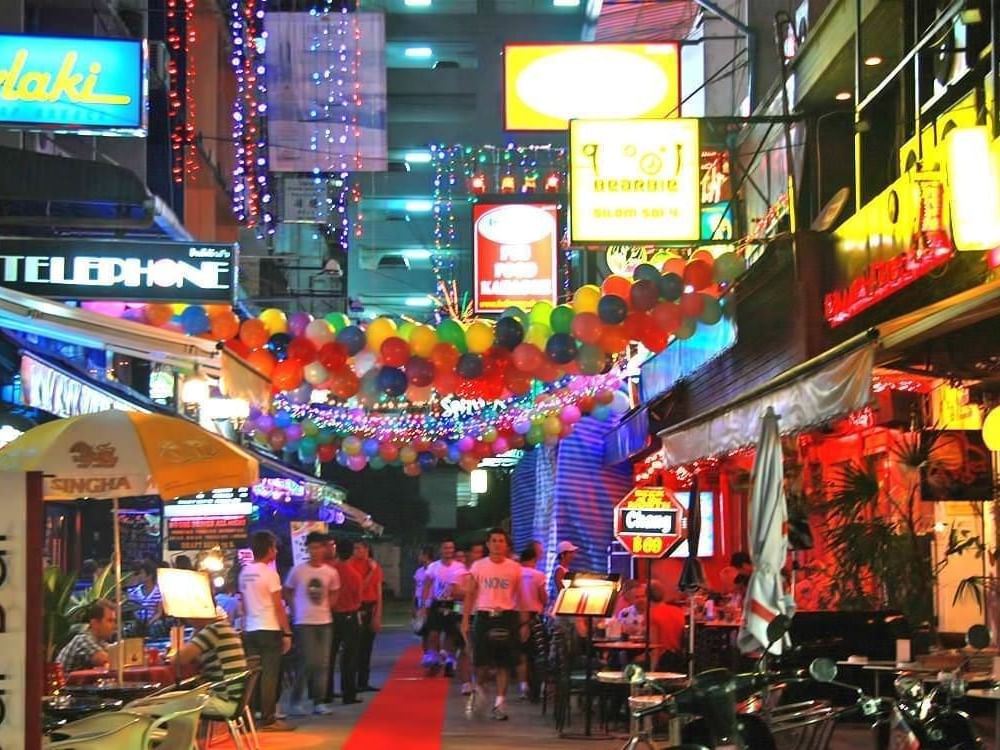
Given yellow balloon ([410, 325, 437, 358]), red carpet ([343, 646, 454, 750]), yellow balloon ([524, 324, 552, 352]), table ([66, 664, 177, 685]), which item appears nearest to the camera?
table ([66, 664, 177, 685])

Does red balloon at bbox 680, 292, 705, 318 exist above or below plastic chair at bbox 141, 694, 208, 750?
above

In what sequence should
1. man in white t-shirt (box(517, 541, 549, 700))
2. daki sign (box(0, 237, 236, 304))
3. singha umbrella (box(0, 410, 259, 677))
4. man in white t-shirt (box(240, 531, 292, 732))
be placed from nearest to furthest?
singha umbrella (box(0, 410, 259, 677)) → daki sign (box(0, 237, 236, 304)) → man in white t-shirt (box(240, 531, 292, 732)) → man in white t-shirt (box(517, 541, 549, 700))

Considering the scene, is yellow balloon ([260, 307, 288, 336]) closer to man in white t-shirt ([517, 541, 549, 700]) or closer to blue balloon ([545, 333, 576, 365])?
blue balloon ([545, 333, 576, 365])

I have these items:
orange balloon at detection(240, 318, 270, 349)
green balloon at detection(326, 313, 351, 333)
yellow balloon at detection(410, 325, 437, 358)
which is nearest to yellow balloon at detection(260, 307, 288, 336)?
orange balloon at detection(240, 318, 270, 349)

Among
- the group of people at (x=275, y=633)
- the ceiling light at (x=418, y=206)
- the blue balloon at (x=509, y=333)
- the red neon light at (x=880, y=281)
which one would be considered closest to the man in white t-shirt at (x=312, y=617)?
the group of people at (x=275, y=633)

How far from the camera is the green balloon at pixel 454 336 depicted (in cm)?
1492

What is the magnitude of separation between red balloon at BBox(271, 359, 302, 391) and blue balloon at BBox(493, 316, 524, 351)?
2.08 meters

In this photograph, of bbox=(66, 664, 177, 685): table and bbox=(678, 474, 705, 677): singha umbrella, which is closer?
bbox=(66, 664, 177, 685): table

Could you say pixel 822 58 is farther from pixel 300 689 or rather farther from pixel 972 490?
pixel 300 689

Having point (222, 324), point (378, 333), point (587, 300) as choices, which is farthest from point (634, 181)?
point (222, 324)

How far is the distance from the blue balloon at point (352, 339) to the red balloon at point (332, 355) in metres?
0.05

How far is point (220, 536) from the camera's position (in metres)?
21.3

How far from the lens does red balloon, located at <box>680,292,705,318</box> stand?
14.2 metres

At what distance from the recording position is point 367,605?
19281mm
